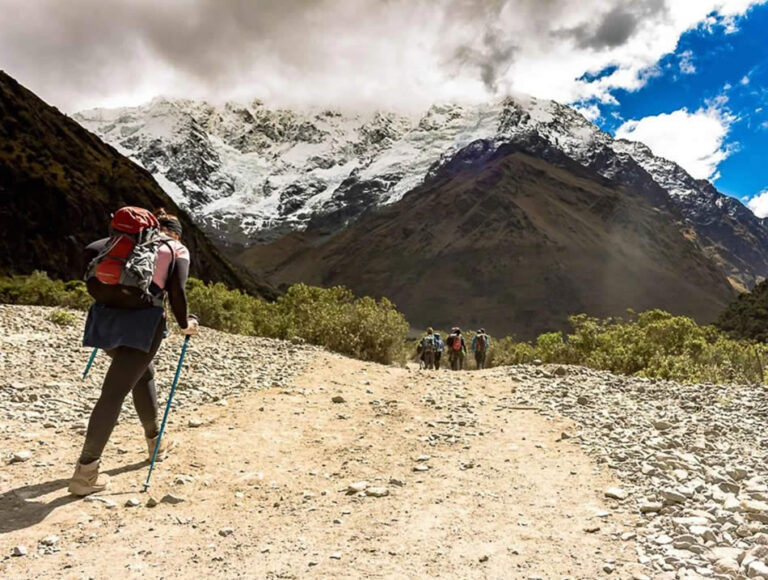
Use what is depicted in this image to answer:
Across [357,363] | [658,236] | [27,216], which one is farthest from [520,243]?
[357,363]

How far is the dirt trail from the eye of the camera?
3.75 m

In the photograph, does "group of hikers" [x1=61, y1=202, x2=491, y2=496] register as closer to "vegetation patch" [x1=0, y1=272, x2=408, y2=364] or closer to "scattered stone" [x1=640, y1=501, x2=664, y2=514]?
"scattered stone" [x1=640, y1=501, x2=664, y2=514]

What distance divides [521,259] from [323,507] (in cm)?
14221

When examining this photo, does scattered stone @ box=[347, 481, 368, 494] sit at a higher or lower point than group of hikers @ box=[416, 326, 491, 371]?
lower

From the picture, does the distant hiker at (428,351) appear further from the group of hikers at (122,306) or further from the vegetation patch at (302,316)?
the group of hikers at (122,306)

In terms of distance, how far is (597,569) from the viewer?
3611 millimetres

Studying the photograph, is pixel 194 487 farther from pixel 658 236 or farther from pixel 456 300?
pixel 658 236

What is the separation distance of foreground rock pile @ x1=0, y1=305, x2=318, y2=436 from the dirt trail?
0.56 meters

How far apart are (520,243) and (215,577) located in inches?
5895

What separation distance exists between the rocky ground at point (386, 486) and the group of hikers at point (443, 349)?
906 centimetres

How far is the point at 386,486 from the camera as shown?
535 centimetres

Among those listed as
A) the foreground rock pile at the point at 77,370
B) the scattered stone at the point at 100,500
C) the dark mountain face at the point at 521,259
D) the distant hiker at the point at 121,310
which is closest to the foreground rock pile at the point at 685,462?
the scattered stone at the point at 100,500

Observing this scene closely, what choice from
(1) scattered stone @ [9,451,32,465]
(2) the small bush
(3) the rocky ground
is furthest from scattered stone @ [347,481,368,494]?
(2) the small bush

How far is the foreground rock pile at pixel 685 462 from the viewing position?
371 cm
